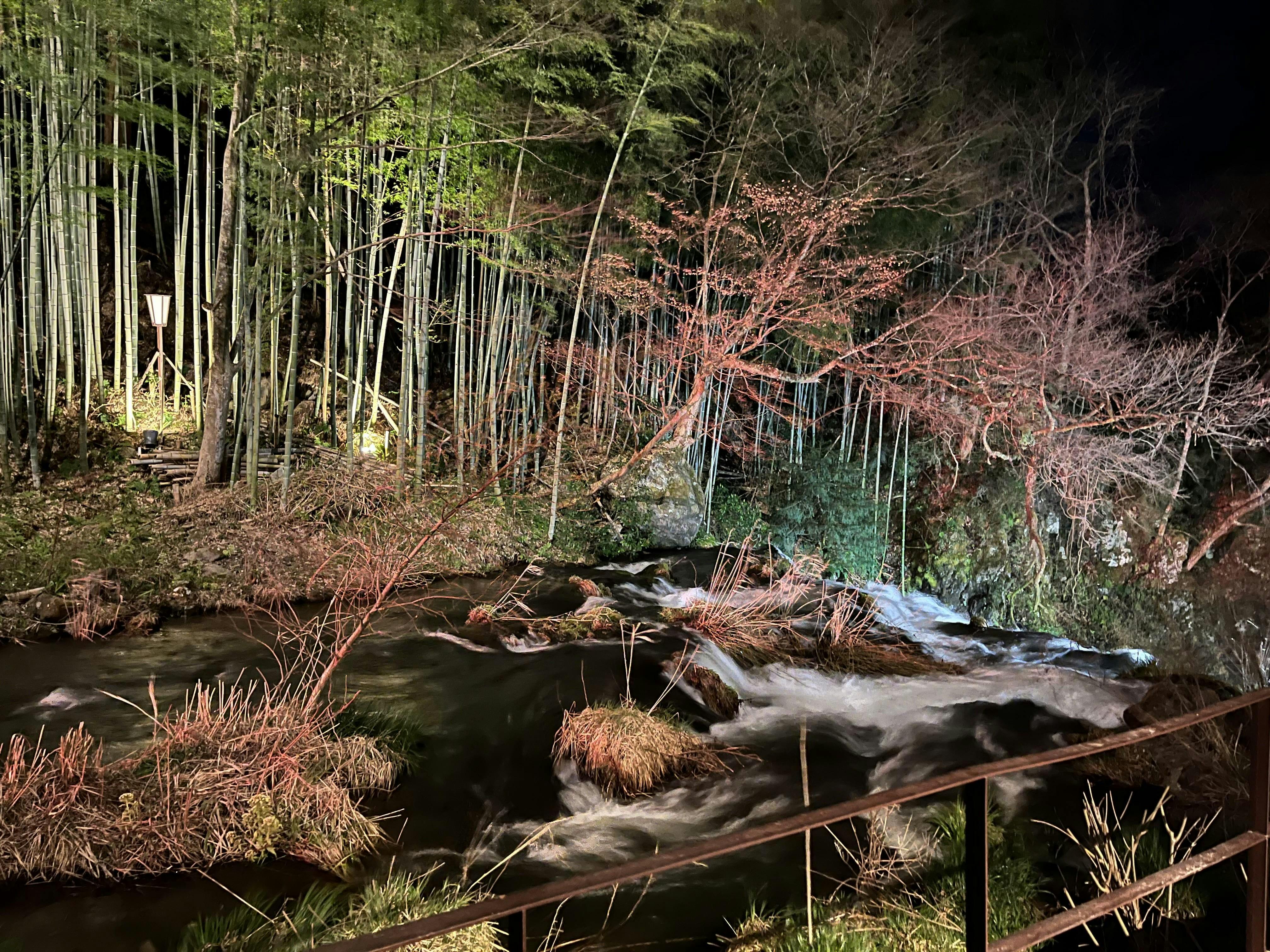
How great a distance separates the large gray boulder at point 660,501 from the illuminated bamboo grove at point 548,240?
293 millimetres

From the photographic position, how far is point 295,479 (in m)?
6.27

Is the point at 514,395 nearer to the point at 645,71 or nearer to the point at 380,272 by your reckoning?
the point at 380,272

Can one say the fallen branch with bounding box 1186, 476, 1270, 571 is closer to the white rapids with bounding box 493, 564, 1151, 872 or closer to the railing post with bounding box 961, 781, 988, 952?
the white rapids with bounding box 493, 564, 1151, 872

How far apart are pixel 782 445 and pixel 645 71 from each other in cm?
437

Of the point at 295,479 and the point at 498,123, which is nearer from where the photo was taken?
the point at 295,479

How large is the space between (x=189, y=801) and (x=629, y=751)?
5.76 feet

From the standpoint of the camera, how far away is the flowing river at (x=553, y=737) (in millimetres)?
2648

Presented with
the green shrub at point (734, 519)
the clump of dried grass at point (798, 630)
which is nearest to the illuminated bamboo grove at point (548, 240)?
the green shrub at point (734, 519)

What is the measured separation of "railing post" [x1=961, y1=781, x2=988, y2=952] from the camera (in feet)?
4.15

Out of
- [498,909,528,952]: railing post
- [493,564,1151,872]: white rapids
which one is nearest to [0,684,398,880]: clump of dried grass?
[493,564,1151,872]: white rapids

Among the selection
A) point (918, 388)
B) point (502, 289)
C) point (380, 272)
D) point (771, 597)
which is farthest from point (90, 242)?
point (918, 388)

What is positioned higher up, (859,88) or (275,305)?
(859,88)

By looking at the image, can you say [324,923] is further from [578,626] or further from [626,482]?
[626,482]

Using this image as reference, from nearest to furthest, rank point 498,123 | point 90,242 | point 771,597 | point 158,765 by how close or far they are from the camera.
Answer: point 158,765
point 771,597
point 90,242
point 498,123
